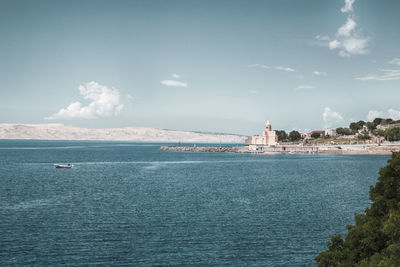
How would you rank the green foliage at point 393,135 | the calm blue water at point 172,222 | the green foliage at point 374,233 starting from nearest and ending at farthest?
1. the green foliage at point 374,233
2. the calm blue water at point 172,222
3. the green foliage at point 393,135

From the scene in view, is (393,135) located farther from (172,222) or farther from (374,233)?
(374,233)

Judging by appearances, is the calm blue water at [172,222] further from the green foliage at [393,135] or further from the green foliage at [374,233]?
the green foliage at [393,135]

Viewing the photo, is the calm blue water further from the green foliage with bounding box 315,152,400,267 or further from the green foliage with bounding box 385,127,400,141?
the green foliage with bounding box 385,127,400,141

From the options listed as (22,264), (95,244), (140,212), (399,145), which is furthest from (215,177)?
(399,145)

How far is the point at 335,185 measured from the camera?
62344 millimetres

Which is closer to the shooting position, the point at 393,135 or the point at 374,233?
Result: the point at 374,233

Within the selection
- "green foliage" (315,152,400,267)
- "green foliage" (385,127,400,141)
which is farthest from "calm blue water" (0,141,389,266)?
"green foliage" (385,127,400,141)

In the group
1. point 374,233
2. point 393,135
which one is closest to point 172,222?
point 374,233

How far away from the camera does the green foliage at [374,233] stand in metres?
16.9

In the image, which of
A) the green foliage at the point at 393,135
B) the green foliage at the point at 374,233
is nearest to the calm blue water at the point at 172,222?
the green foliage at the point at 374,233

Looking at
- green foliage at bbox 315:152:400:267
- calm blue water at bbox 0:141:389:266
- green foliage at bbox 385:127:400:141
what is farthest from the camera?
green foliage at bbox 385:127:400:141

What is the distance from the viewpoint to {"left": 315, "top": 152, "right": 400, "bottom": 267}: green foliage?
55.3 feet

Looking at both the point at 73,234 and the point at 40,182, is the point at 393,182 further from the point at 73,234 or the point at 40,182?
the point at 40,182

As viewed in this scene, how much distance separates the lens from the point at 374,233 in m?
18.0
